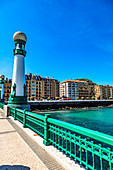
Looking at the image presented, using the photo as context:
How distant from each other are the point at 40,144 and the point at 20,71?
9.49 metres

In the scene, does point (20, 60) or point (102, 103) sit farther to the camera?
point (102, 103)

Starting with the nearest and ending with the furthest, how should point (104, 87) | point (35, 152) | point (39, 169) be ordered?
point (39, 169) < point (35, 152) < point (104, 87)

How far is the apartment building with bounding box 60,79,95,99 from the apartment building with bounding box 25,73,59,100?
45.0ft

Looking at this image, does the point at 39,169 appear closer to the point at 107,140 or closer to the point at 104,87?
the point at 107,140

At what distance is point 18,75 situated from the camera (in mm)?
12453

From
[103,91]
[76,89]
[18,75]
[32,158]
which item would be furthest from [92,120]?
[103,91]

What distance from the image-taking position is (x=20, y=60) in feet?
41.4

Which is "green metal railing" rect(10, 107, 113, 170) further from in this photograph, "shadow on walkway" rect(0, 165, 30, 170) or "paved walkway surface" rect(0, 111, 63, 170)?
"shadow on walkway" rect(0, 165, 30, 170)

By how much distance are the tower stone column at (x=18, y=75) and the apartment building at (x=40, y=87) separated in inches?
2360

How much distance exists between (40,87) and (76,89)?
34810mm

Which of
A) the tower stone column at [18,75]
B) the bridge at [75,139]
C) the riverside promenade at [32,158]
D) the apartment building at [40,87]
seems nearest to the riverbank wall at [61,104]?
the apartment building at [40,87]

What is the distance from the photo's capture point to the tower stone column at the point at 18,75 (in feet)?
39.9

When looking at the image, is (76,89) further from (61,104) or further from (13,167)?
(13,167)

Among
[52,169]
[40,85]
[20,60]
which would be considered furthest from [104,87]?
[52,169]
